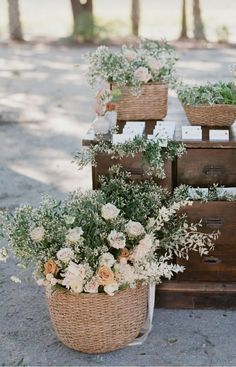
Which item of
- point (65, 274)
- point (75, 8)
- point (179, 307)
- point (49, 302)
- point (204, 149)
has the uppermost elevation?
point (204, 149)

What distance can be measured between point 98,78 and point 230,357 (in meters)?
1.60

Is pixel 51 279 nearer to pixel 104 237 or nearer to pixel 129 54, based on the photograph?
pixel 104 237

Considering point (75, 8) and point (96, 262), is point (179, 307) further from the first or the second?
point (75, 8)

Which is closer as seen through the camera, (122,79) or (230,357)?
(230,357)

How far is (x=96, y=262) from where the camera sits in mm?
3191

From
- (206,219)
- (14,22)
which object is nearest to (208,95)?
(206,219)

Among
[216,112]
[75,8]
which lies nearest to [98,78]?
[216,112]

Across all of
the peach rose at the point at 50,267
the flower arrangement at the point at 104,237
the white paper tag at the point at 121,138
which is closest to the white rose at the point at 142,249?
the flower arrangement at the point at 104,237

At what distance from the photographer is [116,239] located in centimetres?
320

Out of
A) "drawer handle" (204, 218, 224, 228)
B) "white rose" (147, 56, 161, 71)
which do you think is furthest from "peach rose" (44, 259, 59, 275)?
"white rose" (147, 56, 161, 71)

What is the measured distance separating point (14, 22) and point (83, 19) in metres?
1.35

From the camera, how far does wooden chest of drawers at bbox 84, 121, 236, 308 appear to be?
3592 millimetres

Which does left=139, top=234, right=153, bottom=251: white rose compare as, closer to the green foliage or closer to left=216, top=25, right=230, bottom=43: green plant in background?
the green foliage

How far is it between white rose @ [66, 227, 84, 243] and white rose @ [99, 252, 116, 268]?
0.13 metres
